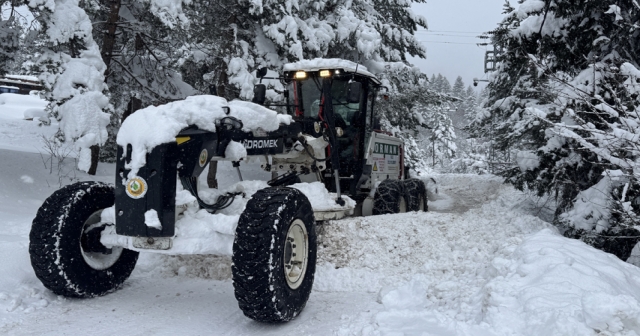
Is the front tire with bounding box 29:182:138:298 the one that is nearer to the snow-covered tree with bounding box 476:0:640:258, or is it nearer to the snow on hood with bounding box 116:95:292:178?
the snow on hood with bounding box 116:95:292:178

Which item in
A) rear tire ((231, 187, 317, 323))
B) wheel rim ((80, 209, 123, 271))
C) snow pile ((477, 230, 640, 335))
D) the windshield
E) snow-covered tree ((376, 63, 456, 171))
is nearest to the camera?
snow pile ((477, 230, 640, 335))

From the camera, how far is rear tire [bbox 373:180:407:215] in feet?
26.3

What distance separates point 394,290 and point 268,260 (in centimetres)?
144

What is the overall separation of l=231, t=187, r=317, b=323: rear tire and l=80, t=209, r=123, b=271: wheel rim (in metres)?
1.62

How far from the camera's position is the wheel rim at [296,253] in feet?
13.8

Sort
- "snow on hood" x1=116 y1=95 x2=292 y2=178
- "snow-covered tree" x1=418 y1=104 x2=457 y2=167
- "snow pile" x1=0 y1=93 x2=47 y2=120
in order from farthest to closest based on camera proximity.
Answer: "snow-covered tree" x1=418 y1=104 x2=457 y2=167
"snow pile" x1=0 y1=93 x2=47 y2=120
"snow on hood" x1=116 y1=95 x2=292 y2=178

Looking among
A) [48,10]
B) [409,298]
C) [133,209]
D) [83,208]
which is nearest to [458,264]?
[409,298]

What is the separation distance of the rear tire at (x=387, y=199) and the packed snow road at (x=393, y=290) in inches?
47.0

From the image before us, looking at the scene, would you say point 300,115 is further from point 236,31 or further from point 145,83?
point 145,83

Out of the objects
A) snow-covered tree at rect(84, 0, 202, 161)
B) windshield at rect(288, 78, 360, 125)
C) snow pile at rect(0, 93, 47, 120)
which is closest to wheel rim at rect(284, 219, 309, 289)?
windshield at rect(288, 78, 360, 125)

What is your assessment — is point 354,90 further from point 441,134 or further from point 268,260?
point 441,134

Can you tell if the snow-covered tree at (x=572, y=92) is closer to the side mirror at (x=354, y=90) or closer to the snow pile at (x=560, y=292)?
the snow pile at (x=560, y=292)

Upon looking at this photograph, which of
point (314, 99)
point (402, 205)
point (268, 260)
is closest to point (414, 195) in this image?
point (402, 205)

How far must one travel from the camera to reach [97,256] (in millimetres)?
4590
